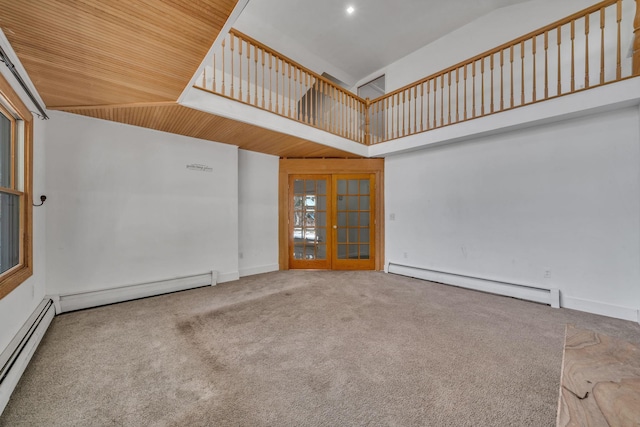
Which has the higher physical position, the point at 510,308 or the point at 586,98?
the point at 586,98

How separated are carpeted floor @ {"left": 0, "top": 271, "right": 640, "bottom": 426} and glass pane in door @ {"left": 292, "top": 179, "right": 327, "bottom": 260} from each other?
6.84ft

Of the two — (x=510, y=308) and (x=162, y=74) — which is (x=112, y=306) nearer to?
(x=162, y=74)

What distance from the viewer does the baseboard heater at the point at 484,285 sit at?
3.49 meters

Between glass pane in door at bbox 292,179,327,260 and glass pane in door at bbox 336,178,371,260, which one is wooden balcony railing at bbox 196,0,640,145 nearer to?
glass pane in door at bbox 336,178,371,260

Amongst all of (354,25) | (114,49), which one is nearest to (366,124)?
(354,25)

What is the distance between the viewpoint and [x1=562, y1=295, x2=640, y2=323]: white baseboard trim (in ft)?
9.70

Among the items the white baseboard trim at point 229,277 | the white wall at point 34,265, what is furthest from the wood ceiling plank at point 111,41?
the white baseboard trim at point 229,277

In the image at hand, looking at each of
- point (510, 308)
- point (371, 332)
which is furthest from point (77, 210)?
point (510, 308)

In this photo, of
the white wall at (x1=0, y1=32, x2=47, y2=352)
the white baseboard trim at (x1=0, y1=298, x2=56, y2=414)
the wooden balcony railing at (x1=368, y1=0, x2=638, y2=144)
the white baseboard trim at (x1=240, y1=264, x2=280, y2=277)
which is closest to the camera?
the white baseboard trim at (x1=0, y1=298, x2=56, y2=414)

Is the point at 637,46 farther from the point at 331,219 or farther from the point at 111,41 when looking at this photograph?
the point at 111,41

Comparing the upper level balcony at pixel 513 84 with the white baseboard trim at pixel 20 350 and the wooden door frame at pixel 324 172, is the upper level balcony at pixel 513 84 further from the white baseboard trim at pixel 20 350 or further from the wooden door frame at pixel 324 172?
the white baseboard trim at pixel 20 350

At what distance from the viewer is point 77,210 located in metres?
Answer: 3.21

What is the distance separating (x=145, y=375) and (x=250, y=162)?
12.7 ft

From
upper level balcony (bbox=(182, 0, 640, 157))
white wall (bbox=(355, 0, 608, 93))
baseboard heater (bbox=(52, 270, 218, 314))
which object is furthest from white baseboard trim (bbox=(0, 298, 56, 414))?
white wall (bbox=(355, 0, 608, 93))
